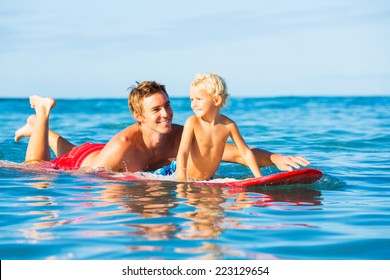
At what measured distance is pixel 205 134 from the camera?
284 inches

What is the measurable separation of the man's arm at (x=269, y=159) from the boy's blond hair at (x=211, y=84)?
41.1 inches

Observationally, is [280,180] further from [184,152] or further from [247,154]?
[184,152]

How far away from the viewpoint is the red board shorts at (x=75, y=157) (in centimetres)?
835

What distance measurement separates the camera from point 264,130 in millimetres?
16641

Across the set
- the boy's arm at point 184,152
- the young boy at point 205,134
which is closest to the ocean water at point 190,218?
the boy's arm at point 184,152

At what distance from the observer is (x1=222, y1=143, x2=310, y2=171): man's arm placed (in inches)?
289

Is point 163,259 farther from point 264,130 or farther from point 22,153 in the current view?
point 264,130

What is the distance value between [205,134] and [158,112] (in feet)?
2.02

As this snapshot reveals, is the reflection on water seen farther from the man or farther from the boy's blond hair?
the boy's blond hair

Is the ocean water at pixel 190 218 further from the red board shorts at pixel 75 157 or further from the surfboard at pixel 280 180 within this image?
the red board shorts at pixel 75 157

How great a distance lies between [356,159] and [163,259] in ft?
20.9

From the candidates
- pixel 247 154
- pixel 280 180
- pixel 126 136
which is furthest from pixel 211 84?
pixel 126 136

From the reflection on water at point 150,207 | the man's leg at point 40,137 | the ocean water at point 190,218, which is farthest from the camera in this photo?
the man's leg at point 40,137
